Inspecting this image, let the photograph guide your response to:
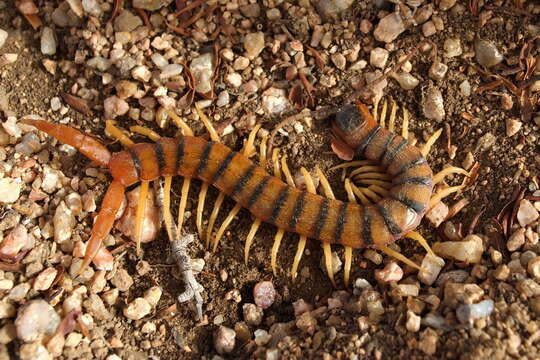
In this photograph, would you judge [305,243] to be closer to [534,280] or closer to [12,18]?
[534,280]

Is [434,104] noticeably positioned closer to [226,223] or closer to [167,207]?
[226,223]

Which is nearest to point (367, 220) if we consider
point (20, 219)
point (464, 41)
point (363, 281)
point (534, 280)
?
point (363, 281)

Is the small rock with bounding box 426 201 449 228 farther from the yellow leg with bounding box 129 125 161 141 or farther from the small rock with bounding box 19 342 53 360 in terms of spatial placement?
the small rock with bounding box 19 342 53 360

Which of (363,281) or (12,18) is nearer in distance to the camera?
(363,281)

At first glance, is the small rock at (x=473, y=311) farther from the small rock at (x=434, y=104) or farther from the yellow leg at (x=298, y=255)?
the small rock at (x=434, y=104)

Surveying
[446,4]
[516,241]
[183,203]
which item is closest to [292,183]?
[183,203]

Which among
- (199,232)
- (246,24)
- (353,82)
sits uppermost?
(246,24)
